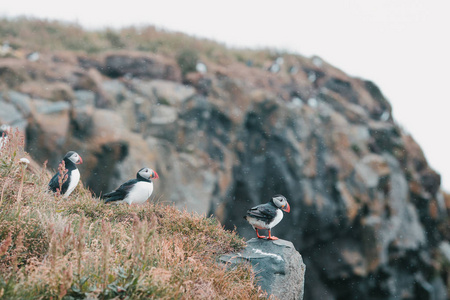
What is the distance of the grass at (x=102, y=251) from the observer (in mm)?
4078

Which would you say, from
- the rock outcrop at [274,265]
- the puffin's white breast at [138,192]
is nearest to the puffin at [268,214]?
the rock outcrop at [274,265]

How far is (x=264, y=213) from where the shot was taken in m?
7.03

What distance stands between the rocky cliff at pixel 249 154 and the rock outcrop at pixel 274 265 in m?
8.15

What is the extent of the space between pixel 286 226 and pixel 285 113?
4929mm

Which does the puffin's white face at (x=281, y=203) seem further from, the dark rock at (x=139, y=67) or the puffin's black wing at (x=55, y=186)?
the dark rock at (x=139, y=67)

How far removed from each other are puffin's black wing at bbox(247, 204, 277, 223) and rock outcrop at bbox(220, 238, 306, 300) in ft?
1.75

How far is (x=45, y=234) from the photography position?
536cm

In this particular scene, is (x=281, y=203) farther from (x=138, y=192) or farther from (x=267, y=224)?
(x=138, y=192)

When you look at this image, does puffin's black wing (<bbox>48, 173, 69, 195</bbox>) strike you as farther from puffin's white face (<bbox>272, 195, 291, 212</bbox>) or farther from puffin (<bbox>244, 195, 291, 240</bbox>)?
puffin's white face (<bbox>272, 195, 291, 212</bbox>)

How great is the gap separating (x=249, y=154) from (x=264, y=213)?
10.5 m

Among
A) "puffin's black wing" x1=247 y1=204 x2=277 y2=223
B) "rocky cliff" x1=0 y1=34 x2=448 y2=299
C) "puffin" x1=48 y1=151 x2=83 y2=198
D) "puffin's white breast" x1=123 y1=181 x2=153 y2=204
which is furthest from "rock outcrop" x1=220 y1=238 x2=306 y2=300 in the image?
"rocky cliff" x1=0 y1=34 x2=448 y2=299

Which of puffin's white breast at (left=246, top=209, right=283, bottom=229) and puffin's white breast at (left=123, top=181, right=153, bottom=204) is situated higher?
puffin's white breast at (left=246, top=209, right=283, bottom=229)

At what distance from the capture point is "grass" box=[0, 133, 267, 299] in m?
4.08

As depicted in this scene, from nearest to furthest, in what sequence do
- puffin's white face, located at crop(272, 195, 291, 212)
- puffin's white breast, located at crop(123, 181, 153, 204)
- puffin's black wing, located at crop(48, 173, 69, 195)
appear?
puffin's white face, located at crop(272, 195, 291, 212) < puffin's black wing, located at crop(48, 173, 69, 195) < puffin's white breast, located at crop(123, 181, 153, 204)
